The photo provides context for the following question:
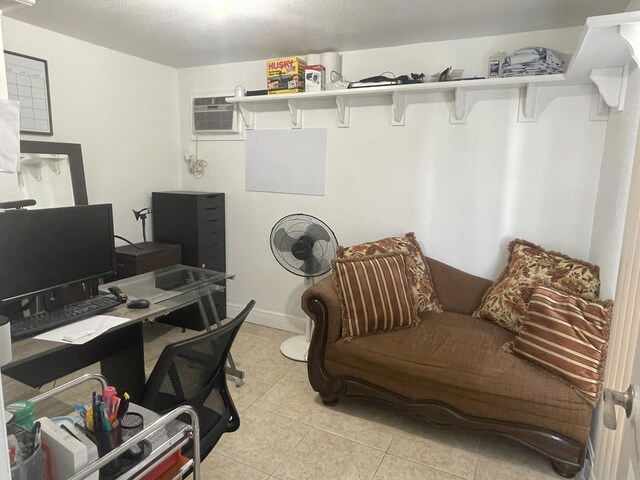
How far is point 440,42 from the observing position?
2.66 m

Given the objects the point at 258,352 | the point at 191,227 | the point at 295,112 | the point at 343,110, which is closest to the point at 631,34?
the point at 343,110

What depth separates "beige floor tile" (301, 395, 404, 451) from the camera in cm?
214

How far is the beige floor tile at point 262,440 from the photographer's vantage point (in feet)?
6.42

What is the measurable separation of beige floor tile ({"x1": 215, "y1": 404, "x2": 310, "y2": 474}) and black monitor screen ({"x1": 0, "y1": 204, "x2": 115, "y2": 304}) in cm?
110

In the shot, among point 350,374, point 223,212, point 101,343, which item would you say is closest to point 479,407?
point 350,374

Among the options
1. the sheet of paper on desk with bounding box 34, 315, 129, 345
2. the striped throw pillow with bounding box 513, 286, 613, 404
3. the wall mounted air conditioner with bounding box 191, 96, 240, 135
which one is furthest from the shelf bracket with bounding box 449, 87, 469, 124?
the sheet of paper on desk with bounding box 34, 315, 129, 345

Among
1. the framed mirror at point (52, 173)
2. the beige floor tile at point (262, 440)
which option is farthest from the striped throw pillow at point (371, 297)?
the framed mirror at point (52, 173)

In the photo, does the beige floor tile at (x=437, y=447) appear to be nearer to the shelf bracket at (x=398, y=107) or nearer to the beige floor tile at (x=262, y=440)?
the beige floor tile at (x=262, y=440)

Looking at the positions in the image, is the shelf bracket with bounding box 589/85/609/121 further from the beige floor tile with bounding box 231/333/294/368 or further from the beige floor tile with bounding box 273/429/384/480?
the beige floor tile with bounding box 231/333/294/368

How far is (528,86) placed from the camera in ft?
7.91

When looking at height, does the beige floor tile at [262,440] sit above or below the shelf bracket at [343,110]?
below

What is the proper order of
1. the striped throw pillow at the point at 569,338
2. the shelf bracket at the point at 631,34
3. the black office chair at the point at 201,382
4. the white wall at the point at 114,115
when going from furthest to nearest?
the white wall at the point at 114,115
the striped throw pillow at the point at 569,338
the shelf bracket at the point at 631,34
the black office chair at the point at 201,382

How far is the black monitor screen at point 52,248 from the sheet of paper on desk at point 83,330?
0.81 ft

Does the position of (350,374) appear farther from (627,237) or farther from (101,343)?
(627,237)
